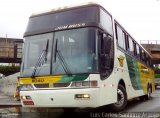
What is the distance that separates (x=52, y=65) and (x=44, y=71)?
0.29 meters

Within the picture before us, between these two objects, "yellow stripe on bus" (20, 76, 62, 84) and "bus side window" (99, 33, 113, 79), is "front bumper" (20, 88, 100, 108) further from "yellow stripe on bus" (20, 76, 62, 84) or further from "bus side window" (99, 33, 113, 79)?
"bus side window" (99, 33, 113, 79)

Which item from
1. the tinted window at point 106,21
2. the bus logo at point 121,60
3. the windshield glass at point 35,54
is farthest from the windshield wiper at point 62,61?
the bus logo at point 121,60

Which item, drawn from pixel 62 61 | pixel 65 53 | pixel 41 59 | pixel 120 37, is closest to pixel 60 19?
pixel 65 53

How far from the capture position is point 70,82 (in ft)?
27.6

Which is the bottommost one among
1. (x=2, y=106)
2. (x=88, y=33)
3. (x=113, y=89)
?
(x=2, y=106)

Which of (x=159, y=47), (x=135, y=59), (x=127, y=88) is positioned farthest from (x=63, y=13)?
(x=159, y=47)

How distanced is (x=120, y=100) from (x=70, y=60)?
9.24 feet

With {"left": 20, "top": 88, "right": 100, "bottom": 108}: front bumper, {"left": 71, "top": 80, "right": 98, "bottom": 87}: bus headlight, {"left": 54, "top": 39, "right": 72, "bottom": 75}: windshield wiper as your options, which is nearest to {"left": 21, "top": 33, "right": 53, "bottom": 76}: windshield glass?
{"left": 54, "top": 39, "right": 72, "bottom": 75}: windshield wiper

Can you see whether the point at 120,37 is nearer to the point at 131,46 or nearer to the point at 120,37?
the point at 120,37

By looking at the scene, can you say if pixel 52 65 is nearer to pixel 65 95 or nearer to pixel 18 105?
pixel 65 95

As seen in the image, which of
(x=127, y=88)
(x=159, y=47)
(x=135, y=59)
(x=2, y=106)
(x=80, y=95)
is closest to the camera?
(x=80, y=95)

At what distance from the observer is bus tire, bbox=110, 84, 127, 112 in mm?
10250

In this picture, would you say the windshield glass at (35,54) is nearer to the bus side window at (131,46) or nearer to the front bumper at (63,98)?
the front bumper at (63,98)

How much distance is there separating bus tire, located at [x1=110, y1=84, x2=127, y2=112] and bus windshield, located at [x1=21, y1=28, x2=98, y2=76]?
2308mm
